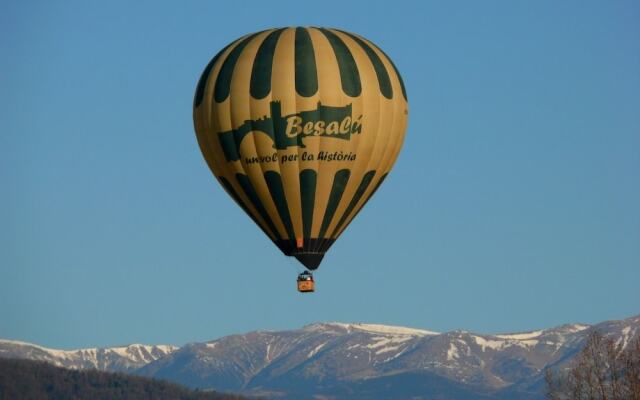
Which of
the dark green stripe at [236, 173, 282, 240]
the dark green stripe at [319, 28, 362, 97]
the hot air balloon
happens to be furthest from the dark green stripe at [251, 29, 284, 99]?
the dark green stripe at [236, 173, 282, 240]

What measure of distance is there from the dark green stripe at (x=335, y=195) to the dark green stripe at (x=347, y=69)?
505cm

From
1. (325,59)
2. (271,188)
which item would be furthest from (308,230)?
(325,59)

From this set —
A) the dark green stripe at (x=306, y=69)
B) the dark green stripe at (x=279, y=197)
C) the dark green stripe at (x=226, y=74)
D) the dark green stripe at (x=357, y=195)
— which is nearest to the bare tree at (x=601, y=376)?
the dark green stripe at (x=357, y=195)

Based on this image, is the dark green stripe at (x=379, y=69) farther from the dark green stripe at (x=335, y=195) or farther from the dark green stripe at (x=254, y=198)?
the dark green stripe at (x=254, y=198)

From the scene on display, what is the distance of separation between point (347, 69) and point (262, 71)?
16.9 ft

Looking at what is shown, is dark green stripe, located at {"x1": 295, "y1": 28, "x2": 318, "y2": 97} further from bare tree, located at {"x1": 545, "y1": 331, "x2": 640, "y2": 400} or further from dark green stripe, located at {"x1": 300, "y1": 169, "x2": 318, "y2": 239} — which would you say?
bare tree, located at {"x1": 545, "y1": 331, "x2": 640, "y2": 400}

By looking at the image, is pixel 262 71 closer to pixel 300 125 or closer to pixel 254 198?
pixel 300 125

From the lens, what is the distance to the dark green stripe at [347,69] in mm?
100875

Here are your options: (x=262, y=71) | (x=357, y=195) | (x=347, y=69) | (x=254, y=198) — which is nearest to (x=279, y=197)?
(x=254, y=198)

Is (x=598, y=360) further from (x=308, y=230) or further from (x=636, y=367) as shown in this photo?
(x=308, y=230)

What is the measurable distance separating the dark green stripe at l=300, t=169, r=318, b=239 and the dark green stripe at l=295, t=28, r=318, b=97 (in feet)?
16.6

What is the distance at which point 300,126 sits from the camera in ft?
328

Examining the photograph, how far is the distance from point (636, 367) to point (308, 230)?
24.3 metres

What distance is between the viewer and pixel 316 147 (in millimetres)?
100875
